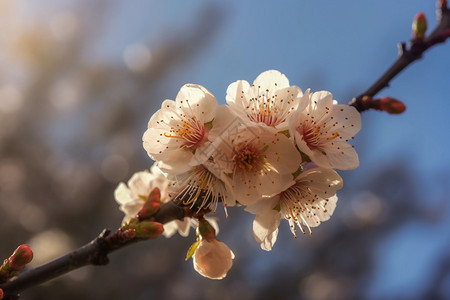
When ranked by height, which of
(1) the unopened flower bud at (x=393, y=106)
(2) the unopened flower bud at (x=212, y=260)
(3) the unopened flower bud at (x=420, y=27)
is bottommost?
(2) the unopened flower bud at (x=212, y=260)

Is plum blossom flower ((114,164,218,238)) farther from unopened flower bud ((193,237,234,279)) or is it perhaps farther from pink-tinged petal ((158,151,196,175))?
pink-tinged petal ((158,151,196,175))

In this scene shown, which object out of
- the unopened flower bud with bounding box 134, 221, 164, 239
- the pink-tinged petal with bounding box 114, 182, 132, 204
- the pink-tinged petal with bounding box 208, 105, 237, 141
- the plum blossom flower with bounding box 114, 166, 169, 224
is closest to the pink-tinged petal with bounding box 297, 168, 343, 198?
the pink-tinged petal with bounding box 208, 105, 237, 141

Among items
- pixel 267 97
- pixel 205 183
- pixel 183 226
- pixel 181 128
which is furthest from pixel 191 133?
pixel 183 226

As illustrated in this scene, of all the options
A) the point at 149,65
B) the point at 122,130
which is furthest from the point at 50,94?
the point at 149,65

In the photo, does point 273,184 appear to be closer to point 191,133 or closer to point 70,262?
point 191,133

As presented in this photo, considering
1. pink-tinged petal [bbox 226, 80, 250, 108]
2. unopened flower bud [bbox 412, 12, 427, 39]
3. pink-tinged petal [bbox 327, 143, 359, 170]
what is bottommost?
pink-tinged petal [bbox 327, 143, 359, 170]

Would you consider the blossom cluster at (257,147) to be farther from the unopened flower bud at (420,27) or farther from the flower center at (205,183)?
the unopened flower bud at (420,27)

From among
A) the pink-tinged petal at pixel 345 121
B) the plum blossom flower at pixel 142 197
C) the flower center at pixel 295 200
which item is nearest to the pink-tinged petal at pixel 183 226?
the plum blossom flower at pixel 142 197
